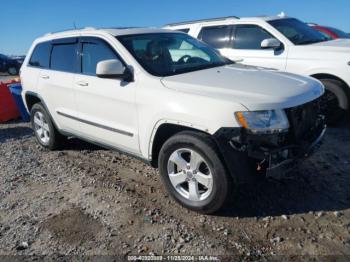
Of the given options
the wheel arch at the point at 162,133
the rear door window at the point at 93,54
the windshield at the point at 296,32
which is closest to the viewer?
the wheel arch at the point at 162,133

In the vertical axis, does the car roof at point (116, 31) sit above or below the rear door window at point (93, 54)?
above

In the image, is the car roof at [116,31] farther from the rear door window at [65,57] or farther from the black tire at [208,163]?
the black tire at [208,163]

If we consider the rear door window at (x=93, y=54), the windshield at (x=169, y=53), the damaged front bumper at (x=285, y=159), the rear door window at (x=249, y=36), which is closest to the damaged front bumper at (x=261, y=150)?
the damaged front bumper at (x=285, y=159)

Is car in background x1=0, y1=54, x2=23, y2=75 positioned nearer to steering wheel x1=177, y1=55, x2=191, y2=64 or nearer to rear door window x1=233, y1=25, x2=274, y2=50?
rear door window x1=233, y1=25, x2=274, y2=50

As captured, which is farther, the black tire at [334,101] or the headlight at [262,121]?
the black tire at [334,101]

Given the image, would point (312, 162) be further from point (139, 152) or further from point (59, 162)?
point (59, 162)

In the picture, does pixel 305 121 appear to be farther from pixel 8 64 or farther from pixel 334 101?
pixel 8 64

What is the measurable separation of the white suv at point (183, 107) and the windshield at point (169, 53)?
13 mm

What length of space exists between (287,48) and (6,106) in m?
6.21

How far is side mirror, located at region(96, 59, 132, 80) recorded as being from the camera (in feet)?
12.3

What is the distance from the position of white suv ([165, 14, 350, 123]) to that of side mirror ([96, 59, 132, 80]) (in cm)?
227

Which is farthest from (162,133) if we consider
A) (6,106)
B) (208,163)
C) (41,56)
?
(6,106)

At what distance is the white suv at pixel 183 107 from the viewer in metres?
3.10

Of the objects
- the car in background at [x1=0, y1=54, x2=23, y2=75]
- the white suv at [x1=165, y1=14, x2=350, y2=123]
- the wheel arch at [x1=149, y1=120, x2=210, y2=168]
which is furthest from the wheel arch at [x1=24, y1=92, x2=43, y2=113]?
the car in background at [x1=0, y1=54, x2=23, y2=75]
